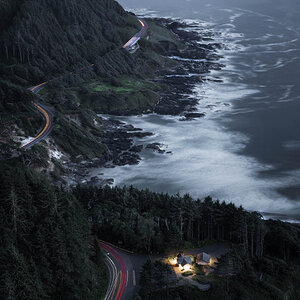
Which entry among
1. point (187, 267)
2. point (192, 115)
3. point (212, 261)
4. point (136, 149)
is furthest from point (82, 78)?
point (187, 267)

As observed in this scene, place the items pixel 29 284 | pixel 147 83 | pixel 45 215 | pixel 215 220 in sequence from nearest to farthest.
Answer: pixel 29 284, pixel 45 215, pixel 215 220, pixel 147 83

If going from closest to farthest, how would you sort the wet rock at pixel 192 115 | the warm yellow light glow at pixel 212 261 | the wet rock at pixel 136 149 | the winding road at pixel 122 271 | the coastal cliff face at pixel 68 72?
the winding road at pixel 122 271, the warm yellow light glow at pixel 212 261, the coastal cliff face at pixel 68 72, the wet rock at pixel 136 149, the wet rock at pixel 192 115

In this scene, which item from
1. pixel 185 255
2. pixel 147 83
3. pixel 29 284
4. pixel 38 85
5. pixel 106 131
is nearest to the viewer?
pixel 29 284

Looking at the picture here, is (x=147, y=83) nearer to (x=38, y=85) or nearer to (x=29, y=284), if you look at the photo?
(x=38, y=85)

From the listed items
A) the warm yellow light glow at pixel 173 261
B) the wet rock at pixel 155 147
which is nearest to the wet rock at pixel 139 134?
the wet rock at pixel 155 147

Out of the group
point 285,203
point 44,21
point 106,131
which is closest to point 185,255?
point 285,203

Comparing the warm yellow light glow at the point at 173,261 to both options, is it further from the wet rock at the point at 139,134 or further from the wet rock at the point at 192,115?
the wet rock at the point at 192,115
